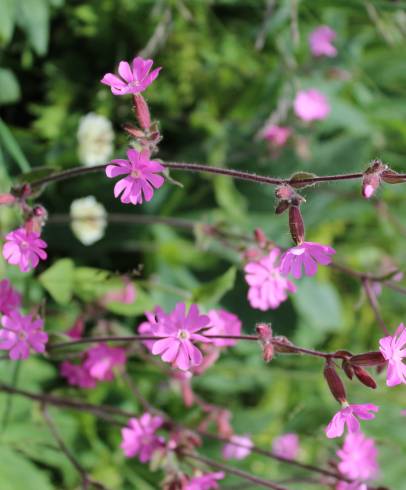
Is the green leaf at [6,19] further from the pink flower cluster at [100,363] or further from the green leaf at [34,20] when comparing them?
the pink flower cluster at [100,363]

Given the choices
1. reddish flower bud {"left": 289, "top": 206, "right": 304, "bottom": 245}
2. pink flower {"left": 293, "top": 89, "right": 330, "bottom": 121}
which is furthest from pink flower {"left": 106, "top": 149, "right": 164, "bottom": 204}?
pink flower {"left": 293, "top": 89, "right": 330, "bottom": 121}

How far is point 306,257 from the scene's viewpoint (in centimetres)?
89

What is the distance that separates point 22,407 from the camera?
1.54 m

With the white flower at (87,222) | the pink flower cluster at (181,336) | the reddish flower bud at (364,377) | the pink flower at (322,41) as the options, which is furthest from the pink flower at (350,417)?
the pink flower at (322,41)

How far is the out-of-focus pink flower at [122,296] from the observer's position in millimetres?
1473

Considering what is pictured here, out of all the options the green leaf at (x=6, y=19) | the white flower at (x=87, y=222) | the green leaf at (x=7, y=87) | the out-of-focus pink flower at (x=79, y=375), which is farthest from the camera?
the white flower at (x=87, y=222)

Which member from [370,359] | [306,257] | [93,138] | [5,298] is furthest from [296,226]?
[93,138]

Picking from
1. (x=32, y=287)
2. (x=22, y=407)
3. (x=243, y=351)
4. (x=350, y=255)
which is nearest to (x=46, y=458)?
(x=22, y=407)

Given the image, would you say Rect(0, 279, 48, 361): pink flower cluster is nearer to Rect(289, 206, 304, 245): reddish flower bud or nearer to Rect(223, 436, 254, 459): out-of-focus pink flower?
Rect(289, 206, 304, 245): reddish flower bud

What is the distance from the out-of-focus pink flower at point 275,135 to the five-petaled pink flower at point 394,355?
1.09 meters

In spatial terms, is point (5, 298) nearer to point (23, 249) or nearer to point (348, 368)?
point (23, 249)

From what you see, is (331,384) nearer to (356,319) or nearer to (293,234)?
(293,234)

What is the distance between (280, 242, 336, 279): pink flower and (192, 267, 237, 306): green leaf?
384 mm

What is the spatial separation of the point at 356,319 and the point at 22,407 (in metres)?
1.40
